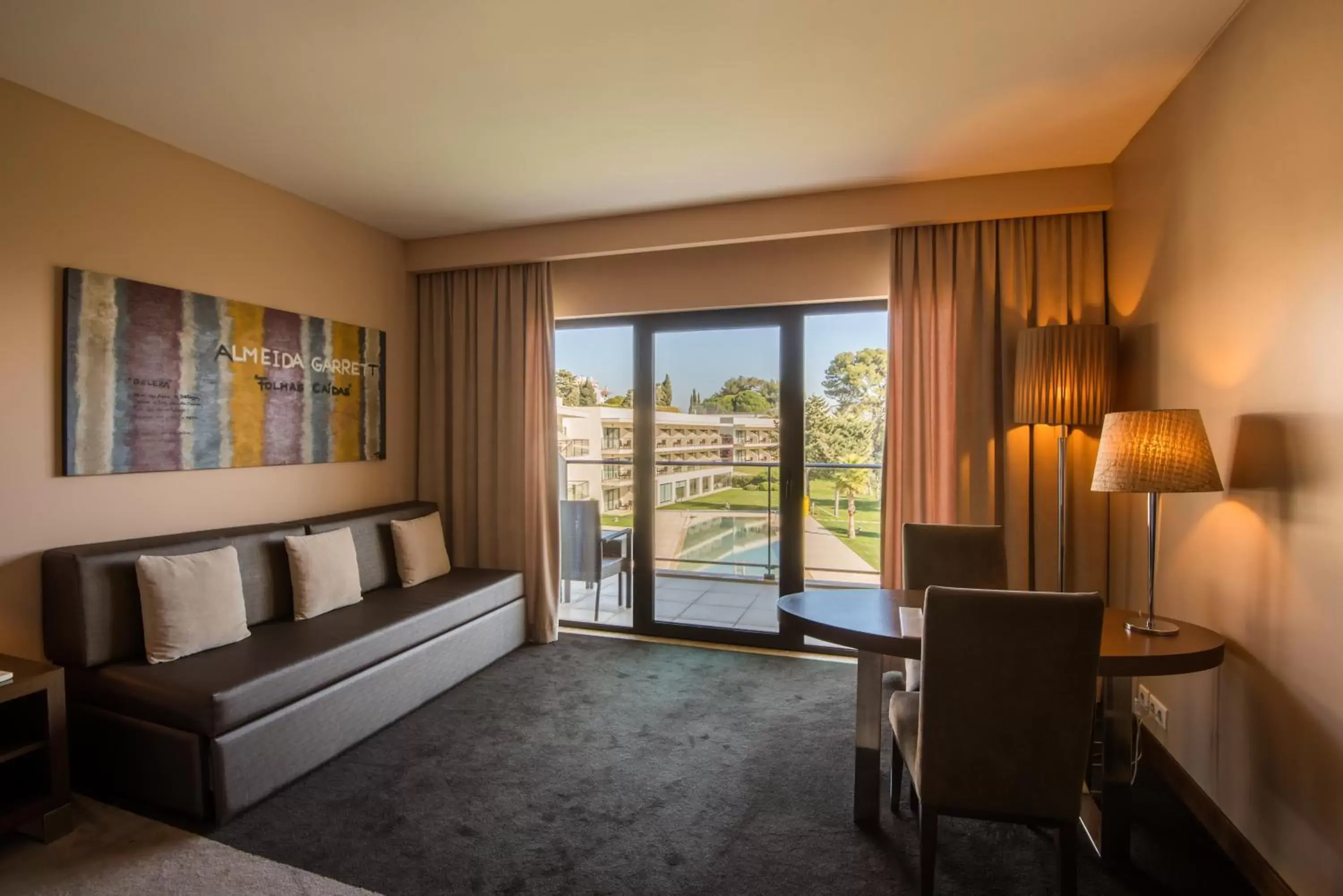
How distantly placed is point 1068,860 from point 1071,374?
1.97 metres

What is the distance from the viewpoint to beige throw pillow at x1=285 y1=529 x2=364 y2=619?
10.2 feet

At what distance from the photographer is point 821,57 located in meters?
2.28

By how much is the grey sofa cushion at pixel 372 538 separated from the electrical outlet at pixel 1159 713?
12.5 feet

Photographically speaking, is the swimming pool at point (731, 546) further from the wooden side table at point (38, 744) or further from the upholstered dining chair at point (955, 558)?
the wooden side table at point (38, 744)

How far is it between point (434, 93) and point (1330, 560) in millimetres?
3259

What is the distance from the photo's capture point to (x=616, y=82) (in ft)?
7.99

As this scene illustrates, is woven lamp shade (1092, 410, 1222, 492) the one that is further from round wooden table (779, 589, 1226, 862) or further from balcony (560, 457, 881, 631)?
balcony (560, 457, 881, 631)

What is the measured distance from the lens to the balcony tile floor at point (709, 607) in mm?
4219

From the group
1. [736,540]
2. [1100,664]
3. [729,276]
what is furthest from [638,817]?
[729,276]

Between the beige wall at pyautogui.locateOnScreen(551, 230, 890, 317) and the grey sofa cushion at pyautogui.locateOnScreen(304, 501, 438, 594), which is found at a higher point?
the beige wall at pyautogui.locateOnScreen(551, 230, 890, 317)

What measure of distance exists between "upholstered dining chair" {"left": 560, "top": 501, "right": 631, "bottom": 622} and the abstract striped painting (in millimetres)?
1383

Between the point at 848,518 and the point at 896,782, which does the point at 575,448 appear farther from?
the point at 896,782

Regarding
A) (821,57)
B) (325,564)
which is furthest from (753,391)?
(325,564)

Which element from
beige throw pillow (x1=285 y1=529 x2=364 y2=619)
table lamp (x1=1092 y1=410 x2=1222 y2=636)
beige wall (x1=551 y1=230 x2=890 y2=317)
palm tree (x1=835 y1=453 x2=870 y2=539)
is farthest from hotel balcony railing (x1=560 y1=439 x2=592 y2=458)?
table lamp (x1=1092 y1=410 x2=1222 y2=636)
